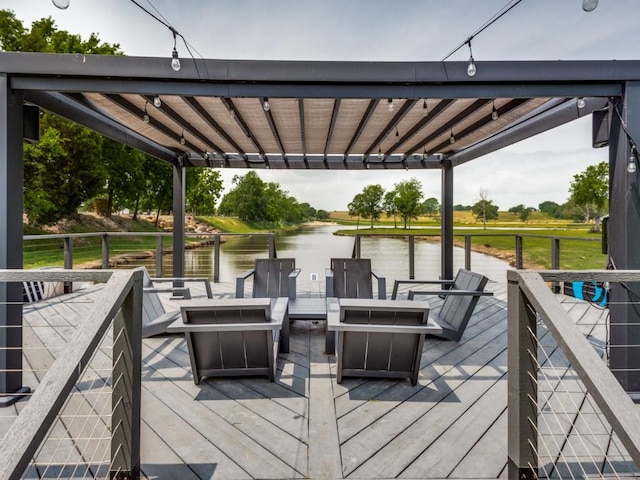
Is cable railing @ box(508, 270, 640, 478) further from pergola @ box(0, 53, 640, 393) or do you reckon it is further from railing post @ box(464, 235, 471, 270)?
railing post @ box(464, 235, 471, 270)

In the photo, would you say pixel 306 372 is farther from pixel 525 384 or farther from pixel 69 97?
pixel 69 97

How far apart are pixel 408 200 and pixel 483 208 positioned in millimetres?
7447

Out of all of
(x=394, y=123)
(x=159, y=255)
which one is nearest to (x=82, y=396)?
(x=394, y=123)

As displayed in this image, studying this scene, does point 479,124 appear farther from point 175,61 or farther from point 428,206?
point 428,206

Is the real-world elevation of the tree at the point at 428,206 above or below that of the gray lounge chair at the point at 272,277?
above

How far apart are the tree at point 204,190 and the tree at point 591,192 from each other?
26.6 meters

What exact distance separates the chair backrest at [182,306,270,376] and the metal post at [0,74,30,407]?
1297 millimetres

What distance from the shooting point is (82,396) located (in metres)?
2.65

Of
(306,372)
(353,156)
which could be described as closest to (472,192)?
(353,156)

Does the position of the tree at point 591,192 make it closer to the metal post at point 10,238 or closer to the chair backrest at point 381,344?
the chair backrest at point 381,344

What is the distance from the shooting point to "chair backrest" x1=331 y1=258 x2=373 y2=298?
5004 millimetres

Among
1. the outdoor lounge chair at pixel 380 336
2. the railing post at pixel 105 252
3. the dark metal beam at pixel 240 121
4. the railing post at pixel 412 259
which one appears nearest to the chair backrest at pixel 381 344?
the outdoor lounge chair at pixel 380 336

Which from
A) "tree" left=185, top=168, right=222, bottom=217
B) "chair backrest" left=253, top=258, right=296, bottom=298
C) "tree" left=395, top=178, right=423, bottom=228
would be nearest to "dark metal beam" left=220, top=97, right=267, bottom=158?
"chair backrest" left=253, top=258, right=296, bottom=298

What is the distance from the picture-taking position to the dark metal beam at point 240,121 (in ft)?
11.9
